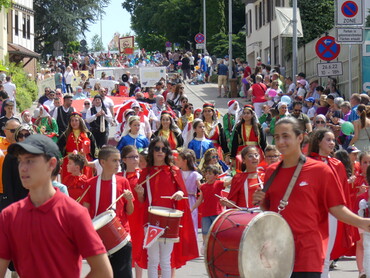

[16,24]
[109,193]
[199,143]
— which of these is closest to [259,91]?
[199,143]

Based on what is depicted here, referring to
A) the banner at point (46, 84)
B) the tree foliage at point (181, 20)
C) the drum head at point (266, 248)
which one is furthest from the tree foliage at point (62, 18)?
the drum head at point (266, 248)

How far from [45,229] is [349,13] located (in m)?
13.5

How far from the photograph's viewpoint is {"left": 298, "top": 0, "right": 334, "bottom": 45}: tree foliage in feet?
119

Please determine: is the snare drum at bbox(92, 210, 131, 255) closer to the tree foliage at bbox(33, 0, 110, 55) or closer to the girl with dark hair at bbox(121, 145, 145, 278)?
the girl with dark hair at bbox(121, 145, 145, 278)

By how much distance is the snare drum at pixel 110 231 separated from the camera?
765 centimetres

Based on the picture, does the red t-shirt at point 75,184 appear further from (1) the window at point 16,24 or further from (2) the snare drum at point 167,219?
(1) the window at point 16,24

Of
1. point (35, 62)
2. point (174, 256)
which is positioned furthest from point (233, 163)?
point (35, 62)

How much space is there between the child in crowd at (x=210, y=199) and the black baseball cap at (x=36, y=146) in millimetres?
6596

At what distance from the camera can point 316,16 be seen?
36.6 m

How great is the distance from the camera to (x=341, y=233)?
913cm

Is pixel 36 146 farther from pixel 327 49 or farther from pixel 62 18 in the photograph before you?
pixel 62 18

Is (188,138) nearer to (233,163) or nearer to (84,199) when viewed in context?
(233,163)

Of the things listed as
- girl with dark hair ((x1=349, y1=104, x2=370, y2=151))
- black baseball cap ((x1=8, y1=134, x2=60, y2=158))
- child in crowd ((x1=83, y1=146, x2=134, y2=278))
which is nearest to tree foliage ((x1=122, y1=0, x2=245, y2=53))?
girl with dark hair ((x1=349, y1=104, x2=370, y2=151))

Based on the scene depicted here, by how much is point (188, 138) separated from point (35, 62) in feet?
160
